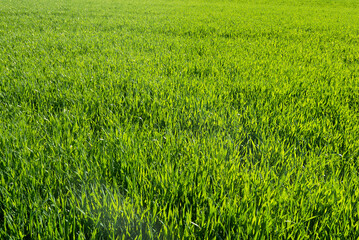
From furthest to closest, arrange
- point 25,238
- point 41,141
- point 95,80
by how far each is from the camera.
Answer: point 95,80 → point 41,141 → point 25,238

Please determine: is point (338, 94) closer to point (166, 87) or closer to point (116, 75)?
point (166, 87)

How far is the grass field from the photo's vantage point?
1.14 metres

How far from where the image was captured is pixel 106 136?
1.90 metres

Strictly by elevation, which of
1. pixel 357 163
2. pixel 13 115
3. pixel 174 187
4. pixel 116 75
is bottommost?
pixel 357 163

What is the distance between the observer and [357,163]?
1708mm

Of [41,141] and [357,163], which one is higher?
[41,141]

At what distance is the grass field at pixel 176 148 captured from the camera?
1.14m

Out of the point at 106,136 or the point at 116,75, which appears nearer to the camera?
the point at 106,136

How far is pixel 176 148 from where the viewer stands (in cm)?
175

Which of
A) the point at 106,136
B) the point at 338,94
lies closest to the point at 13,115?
the point at 106,136

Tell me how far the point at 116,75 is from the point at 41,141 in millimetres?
1513

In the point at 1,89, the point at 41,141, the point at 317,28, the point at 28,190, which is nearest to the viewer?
the point at 28,190

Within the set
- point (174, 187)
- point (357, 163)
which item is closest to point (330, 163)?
point (357, 163)

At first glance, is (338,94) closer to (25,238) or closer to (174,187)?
(174,187)
